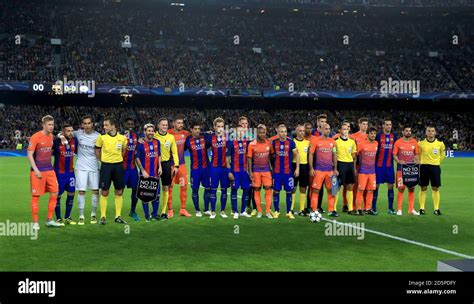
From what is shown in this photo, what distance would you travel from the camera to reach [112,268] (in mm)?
7016

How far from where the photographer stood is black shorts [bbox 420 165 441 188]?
39.4 feet

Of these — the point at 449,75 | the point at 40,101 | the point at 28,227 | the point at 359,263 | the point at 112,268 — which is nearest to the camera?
the point at 112,268

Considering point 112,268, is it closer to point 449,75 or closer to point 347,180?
point 347,180

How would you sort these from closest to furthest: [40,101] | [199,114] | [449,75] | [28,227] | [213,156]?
[28,227], [213,156], [40,101], [199,114], [449,75]

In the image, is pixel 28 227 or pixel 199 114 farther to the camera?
pixel 199 114

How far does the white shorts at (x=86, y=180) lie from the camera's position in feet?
33.8

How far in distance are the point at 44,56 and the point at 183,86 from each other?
459 inches

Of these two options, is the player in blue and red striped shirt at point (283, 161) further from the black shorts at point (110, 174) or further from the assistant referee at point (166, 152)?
the black shorts at point (110, 174)

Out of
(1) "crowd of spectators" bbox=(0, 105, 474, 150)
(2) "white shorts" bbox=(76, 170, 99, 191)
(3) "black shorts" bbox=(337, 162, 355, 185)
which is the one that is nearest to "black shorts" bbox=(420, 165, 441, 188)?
(3) "black shorts" bbox=(337, 162, 355, 185)

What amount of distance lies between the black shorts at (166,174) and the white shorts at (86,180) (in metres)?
1.45

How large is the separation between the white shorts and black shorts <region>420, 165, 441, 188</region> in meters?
7.58

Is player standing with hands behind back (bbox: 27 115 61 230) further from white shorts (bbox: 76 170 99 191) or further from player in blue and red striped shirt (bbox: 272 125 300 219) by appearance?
player in blue and red striped shirt (bbox: 272 125 300 219)

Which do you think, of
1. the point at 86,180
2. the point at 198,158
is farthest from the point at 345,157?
the point at 86,180

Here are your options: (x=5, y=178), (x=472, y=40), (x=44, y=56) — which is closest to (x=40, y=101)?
(x=44, y=56)
